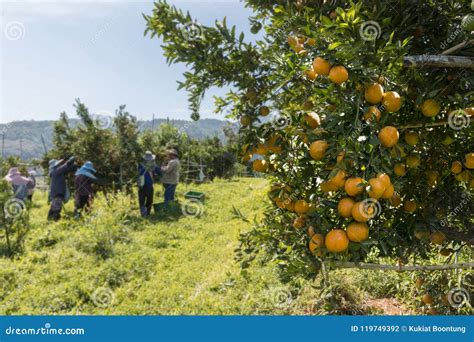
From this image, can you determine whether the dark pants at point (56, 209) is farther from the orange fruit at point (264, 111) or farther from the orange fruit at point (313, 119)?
the orange fruit at point (313, 119)

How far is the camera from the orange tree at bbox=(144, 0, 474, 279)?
4.42ft

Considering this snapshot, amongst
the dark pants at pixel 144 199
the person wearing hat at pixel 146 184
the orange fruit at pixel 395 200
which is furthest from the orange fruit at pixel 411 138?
the dark pants at pixel 144 199

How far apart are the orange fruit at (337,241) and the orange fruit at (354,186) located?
0.16m

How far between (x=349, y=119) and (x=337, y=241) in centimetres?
47

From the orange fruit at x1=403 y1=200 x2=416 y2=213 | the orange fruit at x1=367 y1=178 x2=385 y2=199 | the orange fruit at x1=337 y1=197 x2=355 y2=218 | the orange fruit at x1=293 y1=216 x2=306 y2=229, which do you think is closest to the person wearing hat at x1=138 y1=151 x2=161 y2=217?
the orange fruit at x1=293 y1=216 x2=306 y2=229

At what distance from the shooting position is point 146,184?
8.80m

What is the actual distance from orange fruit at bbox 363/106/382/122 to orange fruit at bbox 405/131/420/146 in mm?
415

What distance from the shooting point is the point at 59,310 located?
4.21 metres

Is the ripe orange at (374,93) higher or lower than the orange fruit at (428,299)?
higher

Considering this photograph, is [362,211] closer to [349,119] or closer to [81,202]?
[349,119]

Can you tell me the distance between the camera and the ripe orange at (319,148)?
1.39m

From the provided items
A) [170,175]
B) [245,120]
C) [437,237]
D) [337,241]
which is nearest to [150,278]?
[245,120]

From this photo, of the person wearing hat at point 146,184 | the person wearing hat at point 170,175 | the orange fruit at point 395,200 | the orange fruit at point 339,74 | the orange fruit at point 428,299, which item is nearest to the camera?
the orange fruit at point 339,74

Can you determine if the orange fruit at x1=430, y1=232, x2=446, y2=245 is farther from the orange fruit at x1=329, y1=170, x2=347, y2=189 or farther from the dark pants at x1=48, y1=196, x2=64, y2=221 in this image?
the dark pants at x1=48, y1=196, x2=64, y2=221
